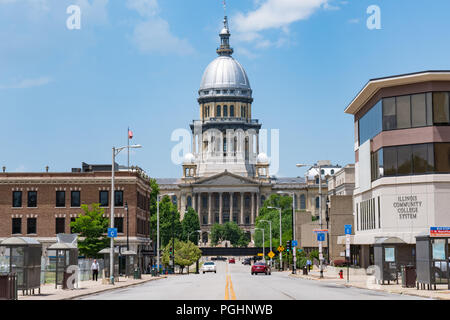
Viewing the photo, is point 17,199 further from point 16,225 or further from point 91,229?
point 91,229

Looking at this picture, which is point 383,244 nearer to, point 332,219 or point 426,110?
point 426,110

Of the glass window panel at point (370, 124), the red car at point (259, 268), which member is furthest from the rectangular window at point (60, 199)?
the glass window panel at point (370, 124)

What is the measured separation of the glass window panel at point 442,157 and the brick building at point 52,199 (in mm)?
37225

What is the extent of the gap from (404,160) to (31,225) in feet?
144

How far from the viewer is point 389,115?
219ft

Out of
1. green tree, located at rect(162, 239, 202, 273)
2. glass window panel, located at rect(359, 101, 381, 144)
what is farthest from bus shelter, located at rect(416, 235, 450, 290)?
green tree, located at rect(162, 239, 202, 273)

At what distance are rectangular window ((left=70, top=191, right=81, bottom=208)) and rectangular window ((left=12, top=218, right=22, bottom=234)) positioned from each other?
6066 mm

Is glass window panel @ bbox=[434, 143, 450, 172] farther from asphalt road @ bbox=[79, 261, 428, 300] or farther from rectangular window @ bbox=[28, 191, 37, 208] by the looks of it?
rectangular window @ bbox=[28, 191, 37, 208]

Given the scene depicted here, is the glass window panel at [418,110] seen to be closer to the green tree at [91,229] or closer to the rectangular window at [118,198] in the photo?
the green tree at [91,229]

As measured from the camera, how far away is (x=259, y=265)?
8750 centimetres

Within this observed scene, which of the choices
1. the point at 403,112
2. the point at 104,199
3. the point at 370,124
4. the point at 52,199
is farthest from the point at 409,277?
the point at 52,199

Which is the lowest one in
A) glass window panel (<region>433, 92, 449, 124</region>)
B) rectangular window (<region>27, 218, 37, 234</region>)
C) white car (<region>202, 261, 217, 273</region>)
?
white car (<region>202, 261, 217, 273</region>)

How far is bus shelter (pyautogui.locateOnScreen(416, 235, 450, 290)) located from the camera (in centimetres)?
4147
